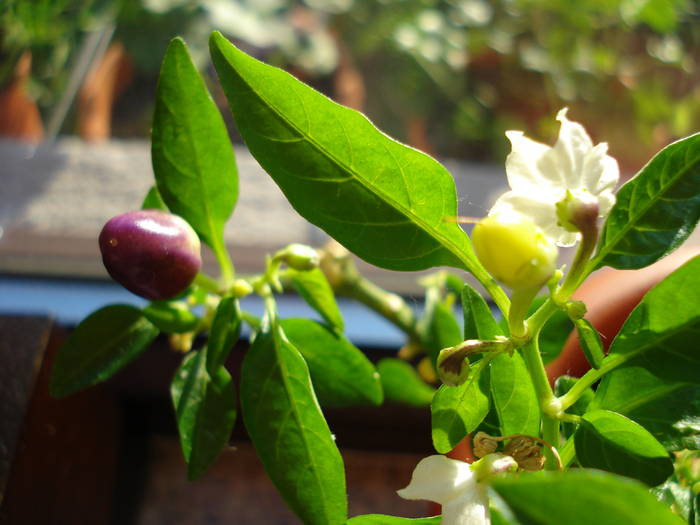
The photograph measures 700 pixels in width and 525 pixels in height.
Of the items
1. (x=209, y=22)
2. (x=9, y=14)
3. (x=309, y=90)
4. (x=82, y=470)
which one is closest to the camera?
(x=309, y=90)

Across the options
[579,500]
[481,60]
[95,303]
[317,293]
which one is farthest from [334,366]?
[481,60]

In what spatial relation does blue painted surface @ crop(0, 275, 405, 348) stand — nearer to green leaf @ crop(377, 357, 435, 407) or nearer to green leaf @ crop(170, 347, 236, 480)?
green leaf @ crop(377, 357, 435, 407)

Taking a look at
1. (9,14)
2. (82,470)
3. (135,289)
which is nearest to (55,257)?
(9,14)

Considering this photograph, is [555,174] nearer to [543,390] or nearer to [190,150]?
[543,390]

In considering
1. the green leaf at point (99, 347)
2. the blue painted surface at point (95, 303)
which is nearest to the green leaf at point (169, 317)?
the green leaf at point (99, 347)

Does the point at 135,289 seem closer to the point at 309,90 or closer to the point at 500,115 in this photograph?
the point at 309,90

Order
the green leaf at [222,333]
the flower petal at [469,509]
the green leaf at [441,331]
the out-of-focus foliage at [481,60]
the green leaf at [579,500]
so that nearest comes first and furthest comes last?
the green leaf at [579,500] → the flower petal at [469,509] → the green leaf at [222,333] → the green leaf at [441,331] → the out-of-focus foliage at [481,60]

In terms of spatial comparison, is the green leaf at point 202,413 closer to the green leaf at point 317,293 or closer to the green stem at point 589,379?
the green leaf at point 317,293
